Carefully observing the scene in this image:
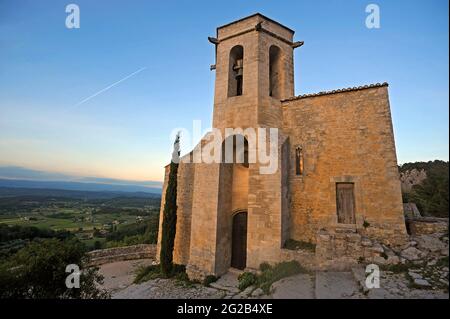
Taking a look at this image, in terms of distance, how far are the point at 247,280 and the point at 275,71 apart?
974 centimetres

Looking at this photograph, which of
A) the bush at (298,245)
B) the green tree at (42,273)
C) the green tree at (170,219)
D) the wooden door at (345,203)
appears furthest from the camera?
the green tree at (170,219)

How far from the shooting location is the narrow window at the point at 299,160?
9.12 m

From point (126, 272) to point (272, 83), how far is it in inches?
517

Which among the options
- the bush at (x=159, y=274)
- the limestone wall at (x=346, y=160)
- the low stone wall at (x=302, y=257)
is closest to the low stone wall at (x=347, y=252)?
the low stone wall at (x=302, y=257)

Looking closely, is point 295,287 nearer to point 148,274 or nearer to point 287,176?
point 287,176

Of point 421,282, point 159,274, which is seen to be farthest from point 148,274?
point 421,282

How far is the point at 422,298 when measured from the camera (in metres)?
4.28

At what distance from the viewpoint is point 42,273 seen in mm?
5031

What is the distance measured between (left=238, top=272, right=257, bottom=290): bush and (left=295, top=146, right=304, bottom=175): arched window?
4543mm

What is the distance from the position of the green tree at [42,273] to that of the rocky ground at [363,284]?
134 inches

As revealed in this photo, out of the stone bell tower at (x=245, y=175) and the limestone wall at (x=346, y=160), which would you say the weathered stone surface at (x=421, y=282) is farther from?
the stone bell tower at (x=245, y=175)
